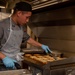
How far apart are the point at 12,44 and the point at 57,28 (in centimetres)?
144

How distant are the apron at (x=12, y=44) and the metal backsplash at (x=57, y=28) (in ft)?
3.52

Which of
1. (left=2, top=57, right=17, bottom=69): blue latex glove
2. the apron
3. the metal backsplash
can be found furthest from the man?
the metal backsplash

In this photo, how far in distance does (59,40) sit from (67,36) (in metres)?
0.24

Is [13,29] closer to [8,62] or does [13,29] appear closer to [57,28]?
[8,62]

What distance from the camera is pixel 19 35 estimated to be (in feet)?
6.31

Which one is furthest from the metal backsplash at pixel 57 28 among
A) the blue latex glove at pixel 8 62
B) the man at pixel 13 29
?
the blue latex glove at pixel 8 62

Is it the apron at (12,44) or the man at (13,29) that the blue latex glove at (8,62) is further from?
the apron at (12,44)

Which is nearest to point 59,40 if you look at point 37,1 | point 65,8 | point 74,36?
point 74,36

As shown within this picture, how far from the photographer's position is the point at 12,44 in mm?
1845

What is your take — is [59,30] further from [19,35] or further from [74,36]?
[19,35]

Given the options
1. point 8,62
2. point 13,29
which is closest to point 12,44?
point 13,29

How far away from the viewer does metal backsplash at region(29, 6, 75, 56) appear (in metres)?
2.70

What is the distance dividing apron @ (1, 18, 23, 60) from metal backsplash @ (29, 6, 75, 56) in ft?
3.52

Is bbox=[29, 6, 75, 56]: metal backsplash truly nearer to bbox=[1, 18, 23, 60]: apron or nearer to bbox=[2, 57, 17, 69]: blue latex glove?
bbox=[1, 18, 23, 60]: apron
